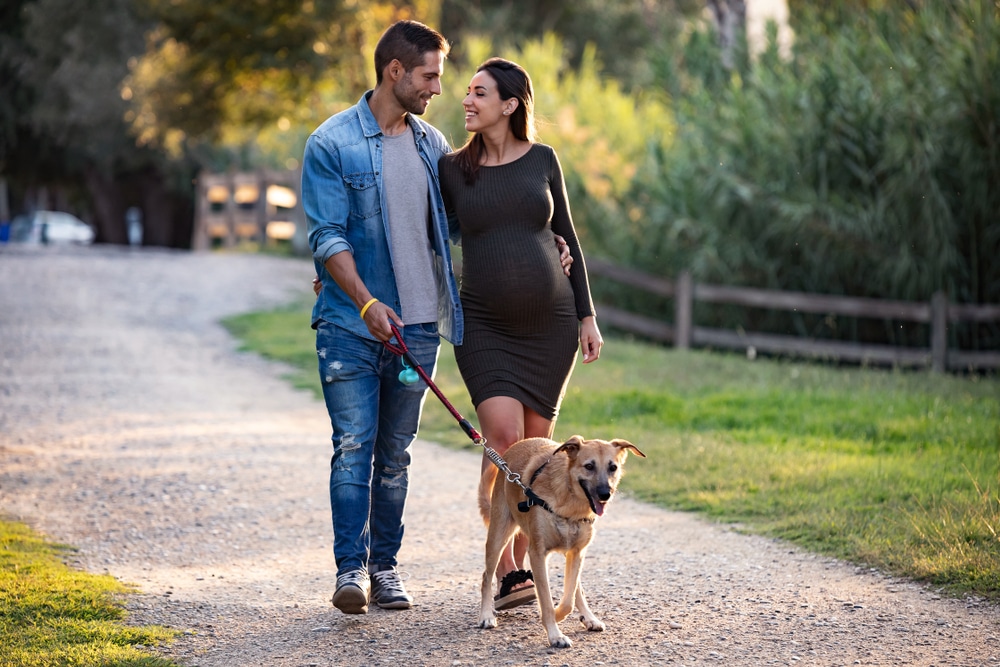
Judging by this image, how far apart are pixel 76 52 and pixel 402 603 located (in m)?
27.5

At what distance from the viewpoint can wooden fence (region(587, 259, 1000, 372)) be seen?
1338cm

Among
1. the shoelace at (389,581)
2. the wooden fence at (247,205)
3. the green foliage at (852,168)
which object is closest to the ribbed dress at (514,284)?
the shoelace at (389,581)

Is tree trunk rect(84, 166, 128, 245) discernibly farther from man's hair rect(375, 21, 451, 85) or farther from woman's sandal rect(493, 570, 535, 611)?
woman's sandal rect(493, 570, 535, 611)

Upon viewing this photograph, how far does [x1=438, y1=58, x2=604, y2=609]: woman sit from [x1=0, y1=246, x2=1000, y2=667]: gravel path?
60 centimetres

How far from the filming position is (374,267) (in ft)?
16.2

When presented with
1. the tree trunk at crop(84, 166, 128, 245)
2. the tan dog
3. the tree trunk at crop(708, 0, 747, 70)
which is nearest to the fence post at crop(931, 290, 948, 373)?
the tree trunk at crop(708, 0, 747, 70)

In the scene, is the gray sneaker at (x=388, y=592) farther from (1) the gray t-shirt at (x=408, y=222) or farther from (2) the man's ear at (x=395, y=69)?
(2) the man's ear at (x=395, y=69)

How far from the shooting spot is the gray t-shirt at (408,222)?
493 centimetres

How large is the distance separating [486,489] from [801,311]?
1067cm

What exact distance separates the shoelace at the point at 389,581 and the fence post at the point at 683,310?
1125 centimetres

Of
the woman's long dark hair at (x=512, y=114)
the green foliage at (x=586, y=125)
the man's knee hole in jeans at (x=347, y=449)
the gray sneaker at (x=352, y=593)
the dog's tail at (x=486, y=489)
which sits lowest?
the gray sneaker at (x=352, y=593)

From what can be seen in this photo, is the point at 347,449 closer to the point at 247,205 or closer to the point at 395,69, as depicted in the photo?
the point at 395,69

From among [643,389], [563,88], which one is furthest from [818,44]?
[643,389]

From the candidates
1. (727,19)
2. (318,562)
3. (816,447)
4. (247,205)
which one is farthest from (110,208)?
(318,562)
